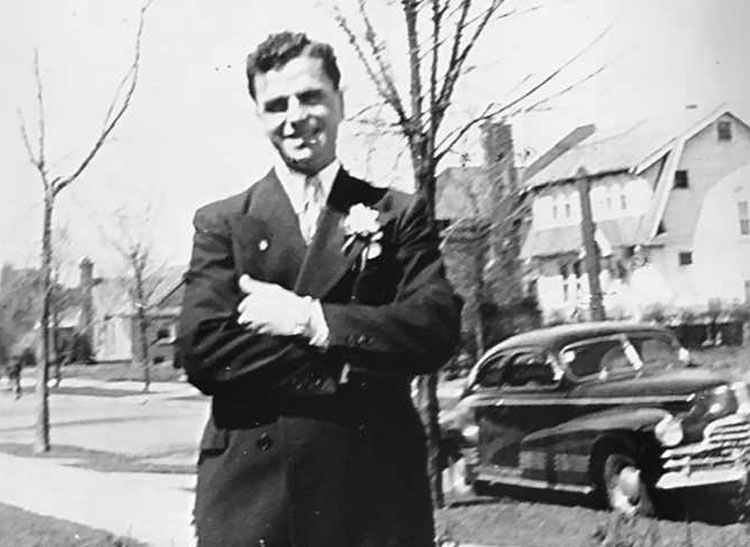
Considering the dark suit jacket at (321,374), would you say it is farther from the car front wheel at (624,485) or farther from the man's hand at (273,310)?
the car front wheel at (624,485)

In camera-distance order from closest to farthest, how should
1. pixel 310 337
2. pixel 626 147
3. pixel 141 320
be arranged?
pixel 310 337
pixel 141 320
pixel 626 147

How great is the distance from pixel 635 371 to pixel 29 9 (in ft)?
3.75

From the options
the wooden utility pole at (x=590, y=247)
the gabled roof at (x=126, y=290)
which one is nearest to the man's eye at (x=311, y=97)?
the gabled roof at (x=126, y=290)

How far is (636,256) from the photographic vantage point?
1851mm

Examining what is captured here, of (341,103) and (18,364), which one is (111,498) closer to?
(18,364)

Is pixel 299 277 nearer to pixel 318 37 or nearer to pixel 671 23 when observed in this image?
pixel 318 37

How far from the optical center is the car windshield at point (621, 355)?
1811 mm

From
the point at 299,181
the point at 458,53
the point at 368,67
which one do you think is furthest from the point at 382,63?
the point at 299,181

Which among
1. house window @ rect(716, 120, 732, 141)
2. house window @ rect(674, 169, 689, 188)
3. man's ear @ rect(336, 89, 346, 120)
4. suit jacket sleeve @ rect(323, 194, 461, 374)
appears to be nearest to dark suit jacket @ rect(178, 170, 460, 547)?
suit jacket sleeve @ rect(323, 194, 461, 374)

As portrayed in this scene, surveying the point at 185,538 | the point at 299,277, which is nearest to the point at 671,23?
the point at 299,277

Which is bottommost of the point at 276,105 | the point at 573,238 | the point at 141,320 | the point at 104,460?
the point at 104,460

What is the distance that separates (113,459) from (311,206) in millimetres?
513

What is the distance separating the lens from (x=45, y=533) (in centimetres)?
181

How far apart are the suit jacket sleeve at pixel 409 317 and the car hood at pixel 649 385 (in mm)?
242
